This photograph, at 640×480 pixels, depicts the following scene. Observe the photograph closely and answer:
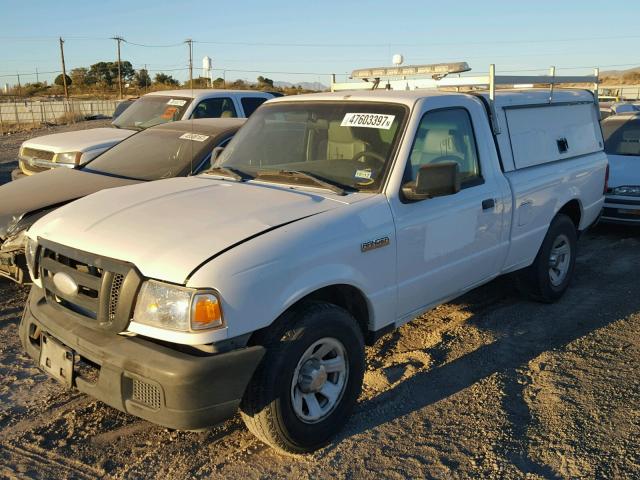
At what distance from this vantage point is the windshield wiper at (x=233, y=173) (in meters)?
4.32

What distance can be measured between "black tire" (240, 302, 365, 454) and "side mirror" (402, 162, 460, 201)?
0.90 metres

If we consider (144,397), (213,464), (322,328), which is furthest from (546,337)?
(144,397)

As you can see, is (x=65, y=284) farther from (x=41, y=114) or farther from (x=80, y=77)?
(x=80, y=77)

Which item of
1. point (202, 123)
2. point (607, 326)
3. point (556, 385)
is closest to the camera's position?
point (556, 385)

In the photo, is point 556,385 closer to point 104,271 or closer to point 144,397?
point 144,397

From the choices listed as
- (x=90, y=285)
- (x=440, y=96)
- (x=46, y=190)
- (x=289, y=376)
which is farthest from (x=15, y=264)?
(x=440, y=96)

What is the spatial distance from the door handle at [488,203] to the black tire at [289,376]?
1.58 m

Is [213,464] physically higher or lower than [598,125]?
lower

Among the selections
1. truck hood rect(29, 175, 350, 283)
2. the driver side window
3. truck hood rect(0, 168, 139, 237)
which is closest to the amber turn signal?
truck hood rect(29, 175, 350, 283)

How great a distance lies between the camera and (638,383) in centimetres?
432

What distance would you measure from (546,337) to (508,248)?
824 millimetres

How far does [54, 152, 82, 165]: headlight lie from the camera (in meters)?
8.50

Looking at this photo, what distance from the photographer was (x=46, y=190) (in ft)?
19.0

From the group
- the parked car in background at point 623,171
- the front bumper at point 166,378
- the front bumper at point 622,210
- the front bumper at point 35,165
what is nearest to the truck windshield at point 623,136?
the parked car in background at point 623,171
